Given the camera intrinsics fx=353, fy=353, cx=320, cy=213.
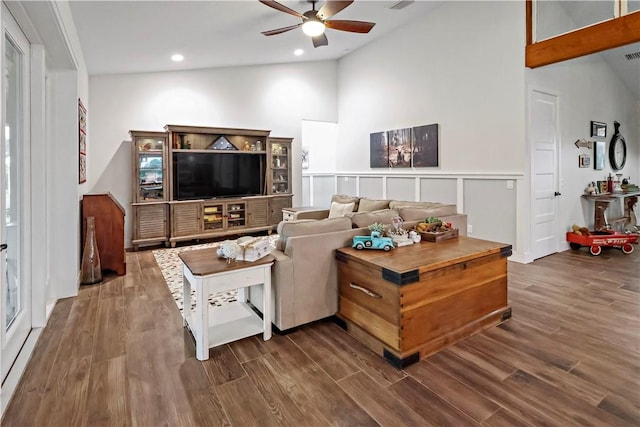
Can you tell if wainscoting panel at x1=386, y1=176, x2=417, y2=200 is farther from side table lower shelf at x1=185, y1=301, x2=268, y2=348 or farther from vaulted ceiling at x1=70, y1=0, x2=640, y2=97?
side table lower shelf at x1=185, y1=301, x2=268, y2=348

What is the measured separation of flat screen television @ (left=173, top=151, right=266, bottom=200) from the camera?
589 centimetres

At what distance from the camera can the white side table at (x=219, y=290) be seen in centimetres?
230

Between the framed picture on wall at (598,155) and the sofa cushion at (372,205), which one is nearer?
the sofa cushion at (372,205)

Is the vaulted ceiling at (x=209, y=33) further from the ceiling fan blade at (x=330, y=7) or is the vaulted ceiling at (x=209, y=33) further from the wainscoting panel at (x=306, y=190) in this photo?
the wainscoting panel at (x=306, y=190)

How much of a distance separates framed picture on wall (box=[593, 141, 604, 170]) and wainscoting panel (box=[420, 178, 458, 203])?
2443 mm

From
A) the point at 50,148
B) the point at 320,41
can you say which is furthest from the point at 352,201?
the point at 50,148

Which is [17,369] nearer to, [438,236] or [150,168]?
[438,236]

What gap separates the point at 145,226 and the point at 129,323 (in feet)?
10.0

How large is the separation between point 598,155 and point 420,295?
5.51 m

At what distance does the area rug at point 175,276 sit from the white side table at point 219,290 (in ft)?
1.11

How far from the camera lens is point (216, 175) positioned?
621cm

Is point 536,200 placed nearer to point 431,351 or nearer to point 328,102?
point 431,351

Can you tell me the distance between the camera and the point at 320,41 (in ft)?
15.1

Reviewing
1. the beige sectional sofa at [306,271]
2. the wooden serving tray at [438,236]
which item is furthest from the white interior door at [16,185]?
the wooden serving tray at [438,236]
